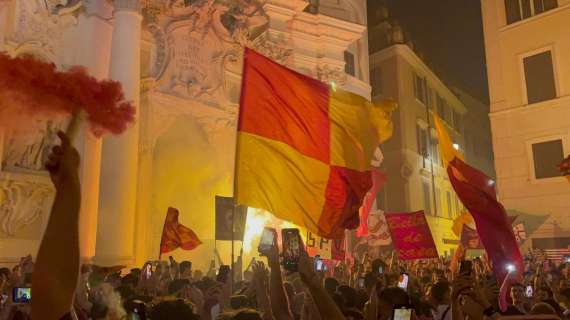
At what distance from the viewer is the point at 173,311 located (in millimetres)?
3219

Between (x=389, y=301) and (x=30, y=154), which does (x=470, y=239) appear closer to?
(x=30, y=154)

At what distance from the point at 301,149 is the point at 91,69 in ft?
26.4

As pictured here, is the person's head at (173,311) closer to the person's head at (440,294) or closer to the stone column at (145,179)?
the person's head at (440,294)

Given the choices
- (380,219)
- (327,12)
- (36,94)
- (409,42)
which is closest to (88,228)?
(36,94)

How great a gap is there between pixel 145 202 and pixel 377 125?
971cm

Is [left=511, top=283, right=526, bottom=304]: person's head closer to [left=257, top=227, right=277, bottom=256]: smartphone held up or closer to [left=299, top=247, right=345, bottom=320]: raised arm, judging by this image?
[left=257, top=227, right=277, bottom=256]: smartphone held up

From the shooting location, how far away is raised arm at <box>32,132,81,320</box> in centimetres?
214

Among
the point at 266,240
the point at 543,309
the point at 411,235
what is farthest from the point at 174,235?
the point at 543,309

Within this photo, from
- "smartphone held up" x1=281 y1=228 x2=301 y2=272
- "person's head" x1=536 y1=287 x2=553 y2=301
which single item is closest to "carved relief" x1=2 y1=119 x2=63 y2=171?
"smartphone held up" x1=281 y1=228 x2=301 y2=272

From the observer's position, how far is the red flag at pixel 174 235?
13242 millimetres

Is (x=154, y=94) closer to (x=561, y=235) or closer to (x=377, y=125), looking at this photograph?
(x=377, y=125)

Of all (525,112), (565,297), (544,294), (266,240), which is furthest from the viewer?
(525,112)

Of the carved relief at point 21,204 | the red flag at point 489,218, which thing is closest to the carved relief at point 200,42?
the carved relief at point 21,204

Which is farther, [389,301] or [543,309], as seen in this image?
[543,309]
